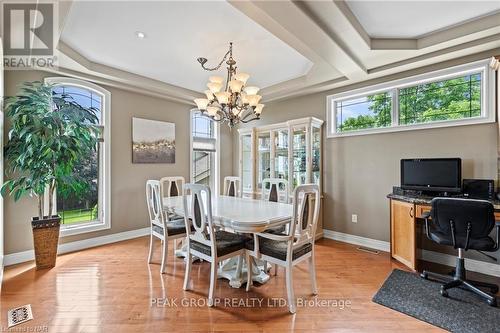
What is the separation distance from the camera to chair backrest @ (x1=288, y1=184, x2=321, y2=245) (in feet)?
6.85

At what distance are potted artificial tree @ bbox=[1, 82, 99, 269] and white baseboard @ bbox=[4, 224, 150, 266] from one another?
1.47ft

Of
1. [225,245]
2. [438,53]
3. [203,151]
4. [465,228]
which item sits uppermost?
[438,53]

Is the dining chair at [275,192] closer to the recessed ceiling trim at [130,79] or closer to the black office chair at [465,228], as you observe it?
the black office chair at [465,228]

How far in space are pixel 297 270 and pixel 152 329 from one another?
1.68m

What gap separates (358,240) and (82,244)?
421cm

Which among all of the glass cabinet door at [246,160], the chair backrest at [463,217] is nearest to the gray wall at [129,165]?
the glass cabinet door at [246,160]

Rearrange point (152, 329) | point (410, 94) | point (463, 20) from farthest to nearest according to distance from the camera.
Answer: point (410, 94) < point (463, 20) < point (152, 329)

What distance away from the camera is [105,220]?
3.91m

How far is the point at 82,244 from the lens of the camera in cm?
365

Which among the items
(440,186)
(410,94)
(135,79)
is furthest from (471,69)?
(135,79)

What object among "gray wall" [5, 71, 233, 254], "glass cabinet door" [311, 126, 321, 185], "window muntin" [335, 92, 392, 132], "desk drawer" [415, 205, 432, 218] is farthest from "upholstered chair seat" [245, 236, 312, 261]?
"gray wall" [5, 71, 233, 254]

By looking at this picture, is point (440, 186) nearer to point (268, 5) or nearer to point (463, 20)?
point (463, 20)

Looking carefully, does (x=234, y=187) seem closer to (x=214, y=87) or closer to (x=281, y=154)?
(x=281, y=154)

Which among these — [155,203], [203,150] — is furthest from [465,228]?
[203,150]
